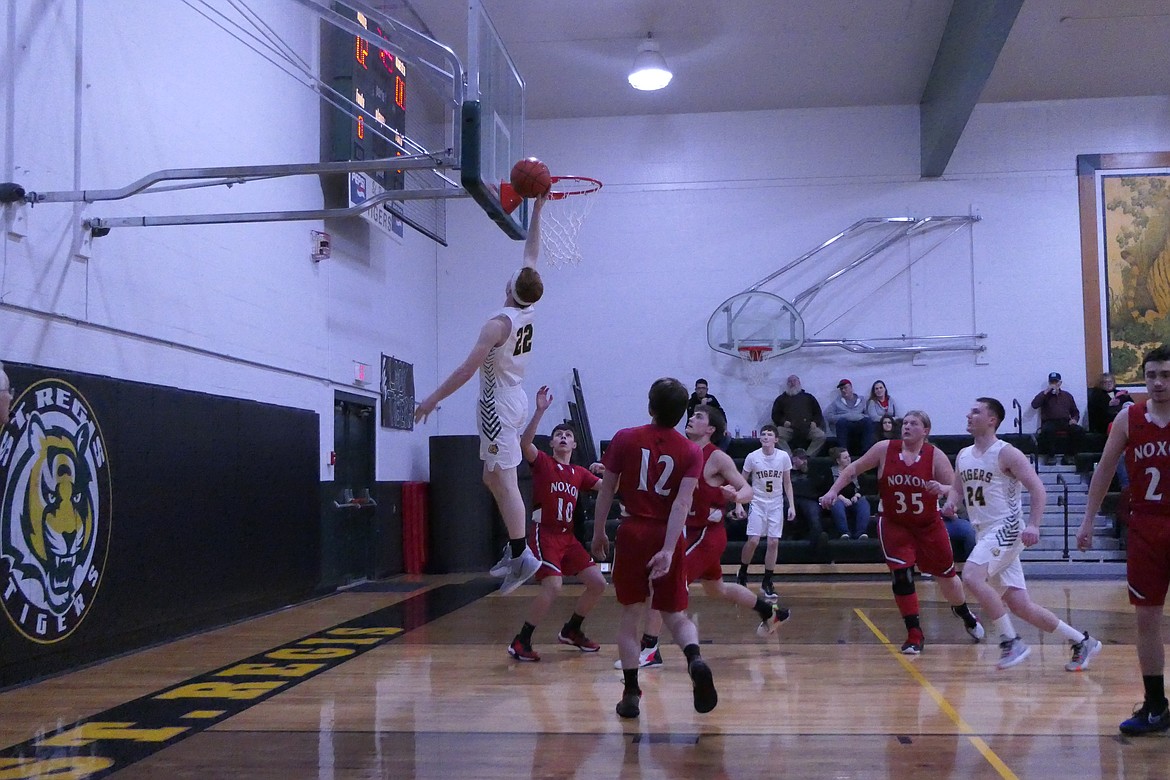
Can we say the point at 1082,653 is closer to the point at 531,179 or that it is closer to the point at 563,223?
the point at 531,179

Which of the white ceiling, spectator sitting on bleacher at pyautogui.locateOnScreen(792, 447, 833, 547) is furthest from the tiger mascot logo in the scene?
spectator sitting on bleacher at pyautogui.locateOnScreen(792, 447, 833, 547)

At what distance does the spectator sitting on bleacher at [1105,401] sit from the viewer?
14.4 m

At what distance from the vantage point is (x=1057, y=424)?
14.6 m

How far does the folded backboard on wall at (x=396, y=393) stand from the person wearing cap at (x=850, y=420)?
20.3 feet

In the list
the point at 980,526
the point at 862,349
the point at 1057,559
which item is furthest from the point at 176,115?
the point at 1057,559

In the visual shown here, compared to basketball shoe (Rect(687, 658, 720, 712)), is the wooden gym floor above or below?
below

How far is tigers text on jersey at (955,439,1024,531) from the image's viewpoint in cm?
656

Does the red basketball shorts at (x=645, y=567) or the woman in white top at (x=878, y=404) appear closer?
the red basketball shorts at (x=645, y=567)

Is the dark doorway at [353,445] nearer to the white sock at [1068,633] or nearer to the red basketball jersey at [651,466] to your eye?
the red basketball jersey at [651,466]

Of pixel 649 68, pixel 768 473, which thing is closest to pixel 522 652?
pixel 768 473

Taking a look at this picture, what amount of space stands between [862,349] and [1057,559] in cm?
403

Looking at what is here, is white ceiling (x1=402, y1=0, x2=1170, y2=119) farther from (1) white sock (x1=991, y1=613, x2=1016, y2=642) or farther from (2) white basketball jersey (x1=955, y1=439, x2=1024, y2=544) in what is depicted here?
(1) white sock (x1=991, y1=613, x2=1016, y2=642)

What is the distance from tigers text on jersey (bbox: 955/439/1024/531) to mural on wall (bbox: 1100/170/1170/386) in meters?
10.0

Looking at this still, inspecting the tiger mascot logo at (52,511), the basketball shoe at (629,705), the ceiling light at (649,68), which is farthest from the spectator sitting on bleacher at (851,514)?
the tiger mascot logo at (52,511)
